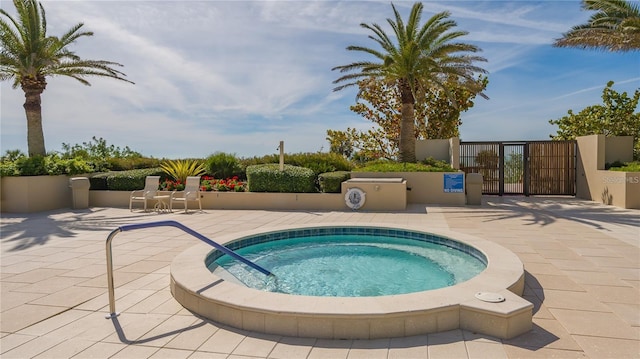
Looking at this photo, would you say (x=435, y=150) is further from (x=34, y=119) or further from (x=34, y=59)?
(x=34, y=119)

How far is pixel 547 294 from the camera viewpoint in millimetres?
4328

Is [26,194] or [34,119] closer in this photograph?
[26,194]

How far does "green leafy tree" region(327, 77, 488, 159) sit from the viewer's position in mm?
24641

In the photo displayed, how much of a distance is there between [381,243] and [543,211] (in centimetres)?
664

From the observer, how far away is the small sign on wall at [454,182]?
499 inches

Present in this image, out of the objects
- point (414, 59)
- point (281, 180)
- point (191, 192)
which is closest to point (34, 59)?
point (191, 192)

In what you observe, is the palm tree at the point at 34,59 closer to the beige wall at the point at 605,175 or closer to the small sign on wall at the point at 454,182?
the small sign on wall at the point at 454,182

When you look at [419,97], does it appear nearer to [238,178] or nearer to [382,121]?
[238,178]

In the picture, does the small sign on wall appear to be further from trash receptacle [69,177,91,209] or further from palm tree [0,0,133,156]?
palm tree [0,0,133,156]

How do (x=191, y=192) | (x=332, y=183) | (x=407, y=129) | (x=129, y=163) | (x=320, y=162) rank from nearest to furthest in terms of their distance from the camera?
(x=191, y=192) < (x=332, y=183) < (x=320, y=162) < (x=407, y=129) < (x=129, y=163)

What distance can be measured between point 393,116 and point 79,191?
1952 centimetres

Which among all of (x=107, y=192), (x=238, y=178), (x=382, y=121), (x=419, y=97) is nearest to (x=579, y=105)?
(x=382, y=121)

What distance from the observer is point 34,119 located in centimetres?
1478

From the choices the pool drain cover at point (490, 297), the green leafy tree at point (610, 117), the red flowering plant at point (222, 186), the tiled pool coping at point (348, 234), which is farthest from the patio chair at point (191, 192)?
the green leafy tree at point (610, 117)
